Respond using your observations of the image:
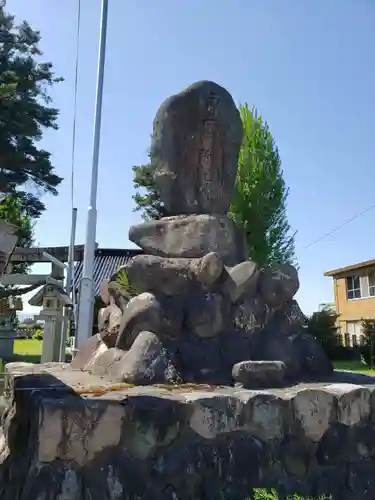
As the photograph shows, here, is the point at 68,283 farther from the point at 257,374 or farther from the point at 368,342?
the point at 368,342

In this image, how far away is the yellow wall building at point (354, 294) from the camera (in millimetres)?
19703

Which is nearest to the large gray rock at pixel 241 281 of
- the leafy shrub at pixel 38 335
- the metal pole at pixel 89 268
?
the metal pole at pixel 89 268

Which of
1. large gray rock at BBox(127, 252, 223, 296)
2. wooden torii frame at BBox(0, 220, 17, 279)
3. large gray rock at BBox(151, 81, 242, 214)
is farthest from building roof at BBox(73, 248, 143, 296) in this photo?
wooden torii frame at BBox(0, 220, 17, 279)

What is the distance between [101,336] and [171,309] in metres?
0.78

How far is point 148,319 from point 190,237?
99cm

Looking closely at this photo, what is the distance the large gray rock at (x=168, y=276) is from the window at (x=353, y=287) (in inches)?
727

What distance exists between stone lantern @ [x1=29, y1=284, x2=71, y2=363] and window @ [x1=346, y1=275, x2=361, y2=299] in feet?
48.5

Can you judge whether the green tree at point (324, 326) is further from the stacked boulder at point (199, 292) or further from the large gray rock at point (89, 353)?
the large gray rock at point (89, 353)

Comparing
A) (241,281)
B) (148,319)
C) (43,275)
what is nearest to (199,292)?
(241,281)

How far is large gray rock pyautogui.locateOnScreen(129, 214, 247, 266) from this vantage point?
4.10 metres

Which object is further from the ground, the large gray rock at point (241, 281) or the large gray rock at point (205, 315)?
the large gray rock at point (241, 281)

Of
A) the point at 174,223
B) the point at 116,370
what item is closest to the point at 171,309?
the point at 116,370

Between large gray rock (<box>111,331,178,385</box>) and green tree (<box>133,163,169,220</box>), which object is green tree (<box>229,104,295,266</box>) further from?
large gray rock (<box>111,331,178,385</box>)

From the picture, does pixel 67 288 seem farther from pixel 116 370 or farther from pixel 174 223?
pixel 116 370
